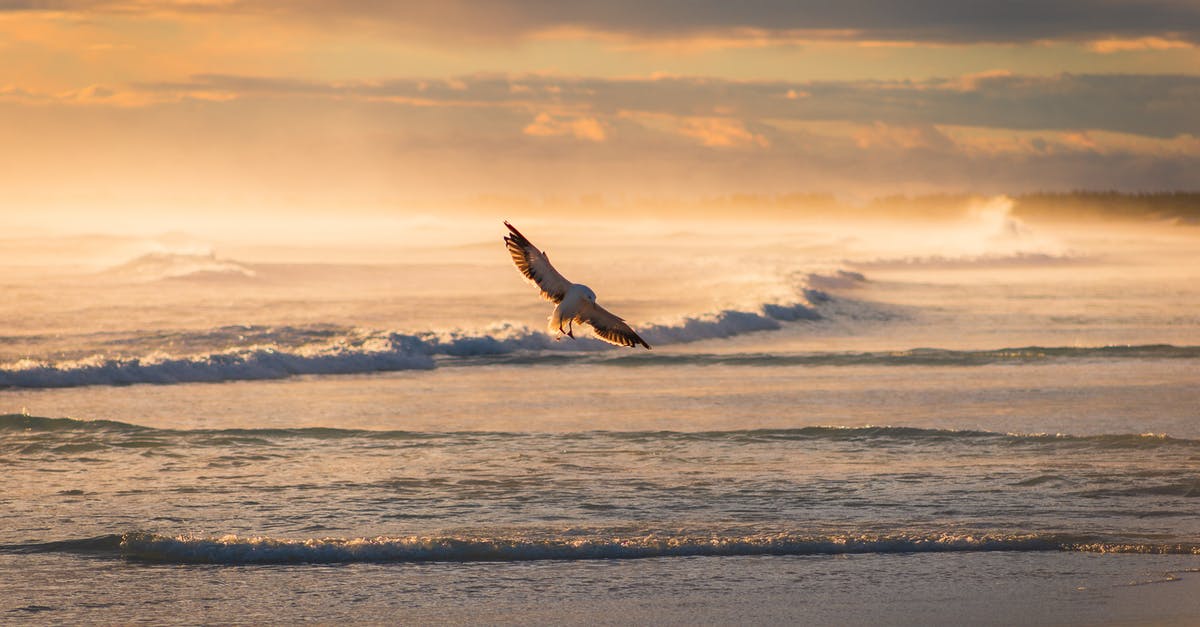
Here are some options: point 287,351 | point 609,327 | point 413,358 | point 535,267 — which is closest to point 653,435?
point 609,327

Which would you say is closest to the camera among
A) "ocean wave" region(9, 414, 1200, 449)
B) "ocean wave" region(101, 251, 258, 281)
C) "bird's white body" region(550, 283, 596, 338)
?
→ "bird's white body" region(550, 283, 596, 338)

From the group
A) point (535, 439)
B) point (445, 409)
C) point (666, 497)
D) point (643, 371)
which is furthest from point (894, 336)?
Answer: point (666, 497)

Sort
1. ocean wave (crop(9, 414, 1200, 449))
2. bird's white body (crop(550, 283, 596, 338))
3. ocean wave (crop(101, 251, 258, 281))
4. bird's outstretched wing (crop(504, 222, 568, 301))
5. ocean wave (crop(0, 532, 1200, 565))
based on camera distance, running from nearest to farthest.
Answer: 1. ocean wave (crop(0, 532, 1200, 565))
2. bird's outstretched wing (crop(504, 222, 568, 301))
3. bird's white body (crop(550, 283, 596, 338))
4. ocean wave (crop(9, 414, 1200, 449))
5. ocean wave (crop(101, 251, 258, 281))

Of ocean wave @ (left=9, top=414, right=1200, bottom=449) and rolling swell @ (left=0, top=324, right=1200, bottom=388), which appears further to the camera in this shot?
rolling swell @ (left=0, top=324, right=1200, bottom=388)

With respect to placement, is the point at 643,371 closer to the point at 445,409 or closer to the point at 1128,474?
the point at 445,409

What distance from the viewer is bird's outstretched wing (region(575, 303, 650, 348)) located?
42.5ft

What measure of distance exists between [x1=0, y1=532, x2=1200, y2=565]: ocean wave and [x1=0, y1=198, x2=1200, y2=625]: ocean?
0.11ft

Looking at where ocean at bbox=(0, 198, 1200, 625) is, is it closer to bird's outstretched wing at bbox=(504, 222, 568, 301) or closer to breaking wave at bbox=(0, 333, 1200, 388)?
breaking wave at bbox=(0, 333, 1200, 388)

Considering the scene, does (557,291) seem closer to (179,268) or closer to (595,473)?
(595,473)

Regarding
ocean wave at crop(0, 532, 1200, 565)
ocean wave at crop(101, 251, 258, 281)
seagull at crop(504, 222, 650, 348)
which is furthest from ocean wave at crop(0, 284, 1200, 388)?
ocean wave at crop(101, 251, 258, 281)

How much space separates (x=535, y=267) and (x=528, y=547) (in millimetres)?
2629

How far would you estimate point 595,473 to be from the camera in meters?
15.0

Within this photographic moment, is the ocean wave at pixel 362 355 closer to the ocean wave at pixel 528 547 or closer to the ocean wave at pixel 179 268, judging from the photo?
the ocean wave at pixel 528 547

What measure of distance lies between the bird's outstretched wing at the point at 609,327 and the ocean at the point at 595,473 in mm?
1655
